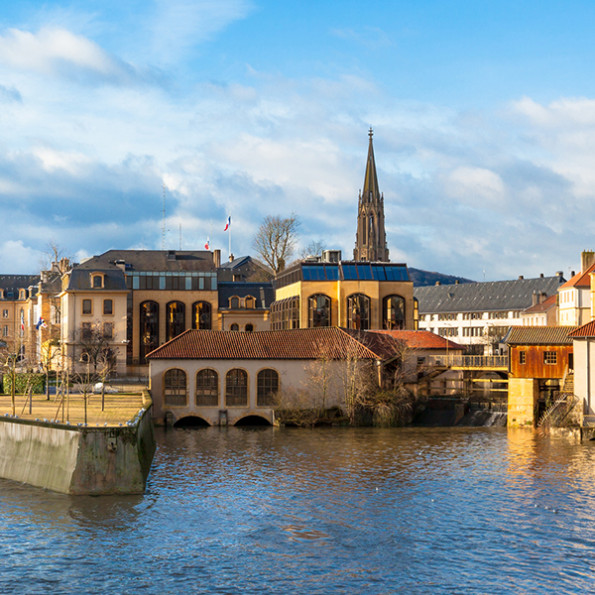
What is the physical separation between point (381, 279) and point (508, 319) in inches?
2451

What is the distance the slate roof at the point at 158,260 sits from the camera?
11481cm

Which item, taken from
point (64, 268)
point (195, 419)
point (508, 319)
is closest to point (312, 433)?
point (195, 419)

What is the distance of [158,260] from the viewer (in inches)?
4628

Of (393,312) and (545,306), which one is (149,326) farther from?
(545,306)

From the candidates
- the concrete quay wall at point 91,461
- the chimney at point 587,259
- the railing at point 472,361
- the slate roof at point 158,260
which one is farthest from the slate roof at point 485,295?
the concrete quay wall at point 91,461

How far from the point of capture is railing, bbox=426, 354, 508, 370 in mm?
76938

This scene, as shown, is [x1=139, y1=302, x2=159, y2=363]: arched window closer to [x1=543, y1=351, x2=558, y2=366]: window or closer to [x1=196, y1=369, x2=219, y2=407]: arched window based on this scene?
[x1=196, y1=369, x2=219, y2=407]: arched window

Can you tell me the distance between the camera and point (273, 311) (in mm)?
110438

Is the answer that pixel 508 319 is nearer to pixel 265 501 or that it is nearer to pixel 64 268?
pixel 64 268

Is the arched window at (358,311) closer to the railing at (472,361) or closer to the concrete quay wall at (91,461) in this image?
the railing at (472,361)

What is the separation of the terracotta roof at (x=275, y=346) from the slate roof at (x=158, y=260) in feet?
135

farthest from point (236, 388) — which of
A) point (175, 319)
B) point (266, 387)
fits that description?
point (175, 319)

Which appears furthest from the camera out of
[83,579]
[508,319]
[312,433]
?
[508,319]

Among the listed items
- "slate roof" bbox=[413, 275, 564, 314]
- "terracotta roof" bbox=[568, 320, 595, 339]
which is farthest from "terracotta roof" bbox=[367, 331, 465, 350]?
"slate roof" bbox=[413, 275, 564, 314]
